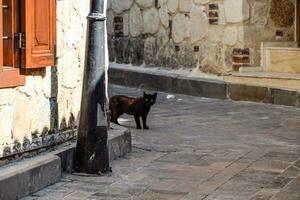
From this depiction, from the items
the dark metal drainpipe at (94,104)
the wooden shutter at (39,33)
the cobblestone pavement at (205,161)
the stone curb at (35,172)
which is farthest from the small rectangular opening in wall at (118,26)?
the wooden shutter at (39,33)

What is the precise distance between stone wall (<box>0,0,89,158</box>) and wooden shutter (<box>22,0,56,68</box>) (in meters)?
0.13

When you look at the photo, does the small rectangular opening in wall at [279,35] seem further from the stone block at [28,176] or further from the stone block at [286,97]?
the stone block at [28,176]

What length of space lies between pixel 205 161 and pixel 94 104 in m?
1.22

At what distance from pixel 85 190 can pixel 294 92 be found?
5.13m

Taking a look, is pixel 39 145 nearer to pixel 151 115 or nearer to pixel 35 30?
pixel 35 30

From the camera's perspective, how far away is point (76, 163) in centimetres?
587

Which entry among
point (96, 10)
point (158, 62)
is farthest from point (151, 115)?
point (96, 10)

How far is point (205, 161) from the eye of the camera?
6.40 metres

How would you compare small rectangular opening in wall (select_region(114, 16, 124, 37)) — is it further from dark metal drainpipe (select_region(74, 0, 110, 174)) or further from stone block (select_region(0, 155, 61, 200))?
stone block (select_region(0, 155, 61, 200))

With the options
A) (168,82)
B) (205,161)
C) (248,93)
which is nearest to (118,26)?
(168,82)

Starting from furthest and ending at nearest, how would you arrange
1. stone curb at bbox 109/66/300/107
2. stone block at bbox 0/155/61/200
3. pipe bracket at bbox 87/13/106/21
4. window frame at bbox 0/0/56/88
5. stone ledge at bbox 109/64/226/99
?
stone ledge at bbox 109/64/226/99, stone curb at bbox 109/66/300/107, pipe bracket at bbox 87/13/106/21, window frame at bbox 0/0/56/88, stone block at bbox 0/155/61/200

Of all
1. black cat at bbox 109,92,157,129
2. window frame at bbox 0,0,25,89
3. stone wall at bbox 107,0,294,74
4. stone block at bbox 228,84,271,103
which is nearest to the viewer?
window frame at bbox 0,0,25,89

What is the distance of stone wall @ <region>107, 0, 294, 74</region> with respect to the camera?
412 inches

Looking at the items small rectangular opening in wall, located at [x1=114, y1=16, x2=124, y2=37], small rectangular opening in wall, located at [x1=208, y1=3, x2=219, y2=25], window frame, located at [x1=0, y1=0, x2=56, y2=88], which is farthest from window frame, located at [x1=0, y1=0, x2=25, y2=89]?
small rectangular opening in wall, located at [x1=114, y1=16, x2=124, y2=37]
